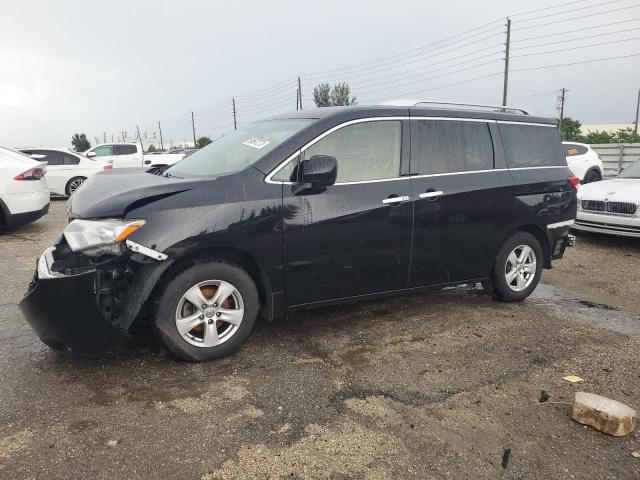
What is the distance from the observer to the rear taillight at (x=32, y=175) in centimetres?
835

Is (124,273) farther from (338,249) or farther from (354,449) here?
(354,449)

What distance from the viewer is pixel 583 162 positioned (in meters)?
14.7

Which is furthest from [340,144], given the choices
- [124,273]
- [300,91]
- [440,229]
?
[300,91]

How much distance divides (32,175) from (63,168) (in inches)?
250

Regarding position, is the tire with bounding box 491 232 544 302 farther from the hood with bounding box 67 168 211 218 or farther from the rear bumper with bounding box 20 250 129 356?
the rear bumper with bounding box 20 250 129 356

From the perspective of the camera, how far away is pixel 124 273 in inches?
127

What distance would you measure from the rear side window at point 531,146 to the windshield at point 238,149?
2163 millimetres

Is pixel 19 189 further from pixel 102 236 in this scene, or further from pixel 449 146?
pixel 449 146

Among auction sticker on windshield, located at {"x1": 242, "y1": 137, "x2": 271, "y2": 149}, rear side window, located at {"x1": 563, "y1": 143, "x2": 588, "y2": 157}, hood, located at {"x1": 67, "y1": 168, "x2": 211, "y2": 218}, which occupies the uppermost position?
auction sticker on windshield, located at {"x1": 242, "y1": 137, "x2": 271, "y2": 149}

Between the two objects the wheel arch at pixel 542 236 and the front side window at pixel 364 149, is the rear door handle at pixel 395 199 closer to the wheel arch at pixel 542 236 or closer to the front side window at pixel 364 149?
the front side window at pixel 364 149

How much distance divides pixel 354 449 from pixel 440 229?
7.43ft

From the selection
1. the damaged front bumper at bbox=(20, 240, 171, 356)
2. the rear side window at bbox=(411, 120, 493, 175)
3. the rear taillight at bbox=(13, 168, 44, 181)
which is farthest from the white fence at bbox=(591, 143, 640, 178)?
the damaged front bumper at bbox=(20, 240, 171, 356)

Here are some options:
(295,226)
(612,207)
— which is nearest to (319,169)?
(295,226)

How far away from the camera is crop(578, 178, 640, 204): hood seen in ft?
25.2
